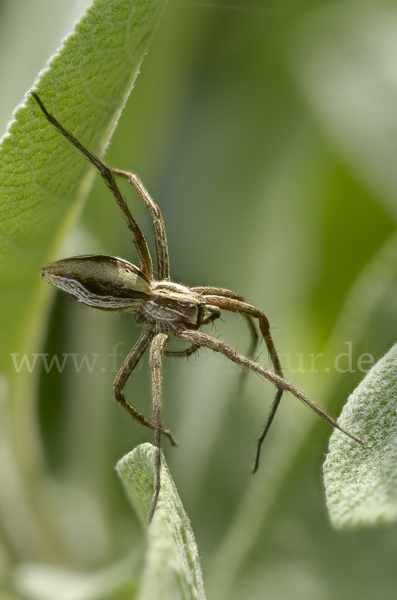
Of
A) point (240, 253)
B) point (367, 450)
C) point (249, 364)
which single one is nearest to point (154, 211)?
point (240, 253)

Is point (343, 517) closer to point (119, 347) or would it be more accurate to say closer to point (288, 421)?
point (288, 421)

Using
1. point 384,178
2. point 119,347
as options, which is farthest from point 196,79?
point 119,347

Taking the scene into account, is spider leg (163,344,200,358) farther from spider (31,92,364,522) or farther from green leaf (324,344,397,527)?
green leaf (324,344,397,527)

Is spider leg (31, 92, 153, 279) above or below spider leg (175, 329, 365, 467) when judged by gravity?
above

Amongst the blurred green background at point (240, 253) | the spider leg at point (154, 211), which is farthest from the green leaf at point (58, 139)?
the spider leg at point (154, 211)

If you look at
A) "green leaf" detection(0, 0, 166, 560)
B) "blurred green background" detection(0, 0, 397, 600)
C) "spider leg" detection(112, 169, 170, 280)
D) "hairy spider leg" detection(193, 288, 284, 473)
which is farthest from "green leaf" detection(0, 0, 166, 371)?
"hairy spider leg" detection(193, 288, 284, 473)

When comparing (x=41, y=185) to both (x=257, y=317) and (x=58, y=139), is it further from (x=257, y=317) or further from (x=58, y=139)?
(x=257, y=317)

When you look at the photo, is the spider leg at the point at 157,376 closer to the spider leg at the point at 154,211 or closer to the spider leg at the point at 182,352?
the spider leg at the point at 182,352
